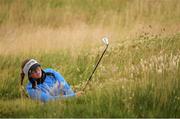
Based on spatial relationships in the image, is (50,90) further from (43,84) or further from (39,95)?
(43,84)

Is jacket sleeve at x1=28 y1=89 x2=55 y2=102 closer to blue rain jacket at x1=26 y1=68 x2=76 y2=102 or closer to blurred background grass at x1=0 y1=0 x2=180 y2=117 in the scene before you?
blue rain jacket at x1=26 y1=68 x2=76 y2=102

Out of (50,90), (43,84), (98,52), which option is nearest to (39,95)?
(50,90)

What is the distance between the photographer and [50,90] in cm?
942

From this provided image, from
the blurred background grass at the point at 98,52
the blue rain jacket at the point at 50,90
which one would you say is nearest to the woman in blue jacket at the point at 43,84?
the blue rain jacket at the point at 50,90

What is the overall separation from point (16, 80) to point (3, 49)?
4.40 metres

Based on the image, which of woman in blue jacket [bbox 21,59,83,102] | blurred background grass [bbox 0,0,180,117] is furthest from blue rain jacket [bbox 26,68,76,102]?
blurred background grass [bbox 0,0,180,117]

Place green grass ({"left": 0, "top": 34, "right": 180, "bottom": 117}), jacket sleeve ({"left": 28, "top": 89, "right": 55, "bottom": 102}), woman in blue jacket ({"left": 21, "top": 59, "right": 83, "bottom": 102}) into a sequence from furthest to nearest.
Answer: woman in blue jacket ({"left": 21, "top": 59, "right": 83, "bottom": 102}), jacket sleeve ({"left": 28, "top": 89, "right": 55, "bottom": 102}), green grass ({"left": 0, "top": 34, "right": 180, "bottom": 117})

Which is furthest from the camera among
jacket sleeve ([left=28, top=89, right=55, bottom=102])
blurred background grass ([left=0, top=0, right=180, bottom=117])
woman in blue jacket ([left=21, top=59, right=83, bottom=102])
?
woman in blue jacket ([left=21, top=59, right=83, bottom=102])

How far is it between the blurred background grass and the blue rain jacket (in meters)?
0.30

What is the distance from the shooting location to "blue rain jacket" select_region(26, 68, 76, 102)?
30.4 feet

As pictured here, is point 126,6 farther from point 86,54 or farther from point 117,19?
point 86,54

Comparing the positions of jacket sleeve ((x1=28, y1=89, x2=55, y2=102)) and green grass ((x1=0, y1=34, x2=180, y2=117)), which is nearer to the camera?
green grass ((x1=0, y1=34, x2=180, y2=117))

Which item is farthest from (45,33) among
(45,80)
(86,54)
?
(45,80)

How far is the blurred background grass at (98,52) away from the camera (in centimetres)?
834
